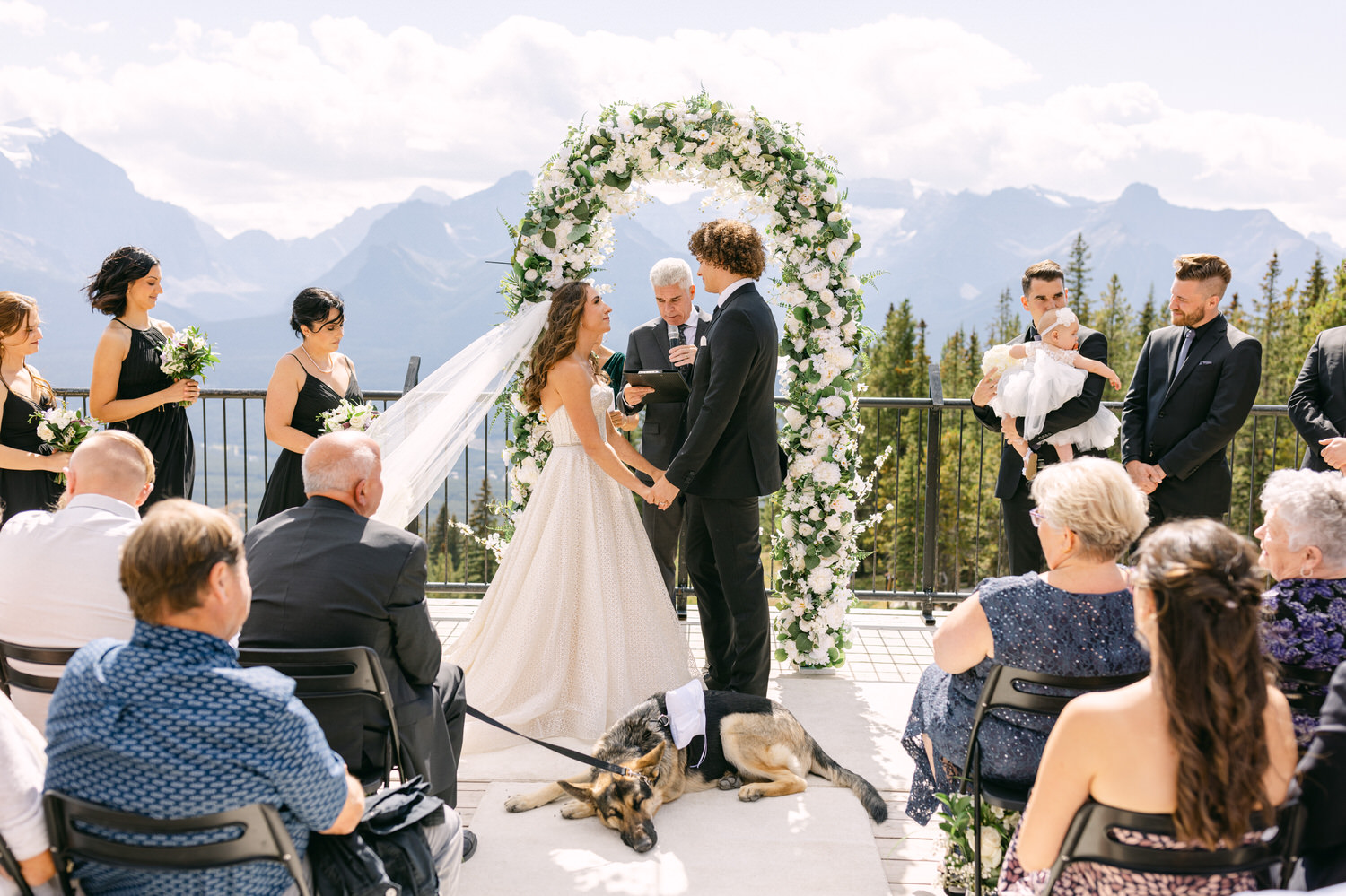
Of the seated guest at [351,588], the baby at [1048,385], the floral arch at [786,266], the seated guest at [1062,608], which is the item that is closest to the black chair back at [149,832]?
the seated guest at [351,588]

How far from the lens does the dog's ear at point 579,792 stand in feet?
10.7

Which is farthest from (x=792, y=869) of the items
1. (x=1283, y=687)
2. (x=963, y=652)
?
(x=1283, y=687)

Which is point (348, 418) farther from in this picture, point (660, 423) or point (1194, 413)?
point (1194, 413)

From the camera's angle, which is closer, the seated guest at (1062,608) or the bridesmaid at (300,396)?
the seated guest at (1062,608)

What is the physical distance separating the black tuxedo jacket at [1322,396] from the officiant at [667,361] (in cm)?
315

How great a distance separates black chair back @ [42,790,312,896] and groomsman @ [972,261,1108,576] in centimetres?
375

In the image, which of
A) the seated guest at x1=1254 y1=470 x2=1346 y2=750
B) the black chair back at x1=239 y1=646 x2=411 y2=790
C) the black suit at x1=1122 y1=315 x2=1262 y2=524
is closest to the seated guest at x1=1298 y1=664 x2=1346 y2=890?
the seated guest at x1=1254 y1=470 x2=1346 y2=750

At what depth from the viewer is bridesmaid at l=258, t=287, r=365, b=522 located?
4.47m

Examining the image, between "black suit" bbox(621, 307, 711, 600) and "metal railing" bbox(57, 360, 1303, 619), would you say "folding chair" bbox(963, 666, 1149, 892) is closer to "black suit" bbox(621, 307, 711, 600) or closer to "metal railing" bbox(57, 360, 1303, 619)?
"metal railing" bbox(57, 360, 1303, 619)

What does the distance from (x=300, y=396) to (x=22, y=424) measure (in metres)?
1.28

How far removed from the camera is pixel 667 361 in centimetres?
518

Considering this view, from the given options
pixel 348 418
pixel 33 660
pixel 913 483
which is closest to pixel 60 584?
pixel 33 660

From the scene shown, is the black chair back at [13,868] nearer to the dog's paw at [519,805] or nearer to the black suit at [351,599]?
the black suit at [351,599]

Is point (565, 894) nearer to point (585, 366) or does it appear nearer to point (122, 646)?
point (122, 646)
